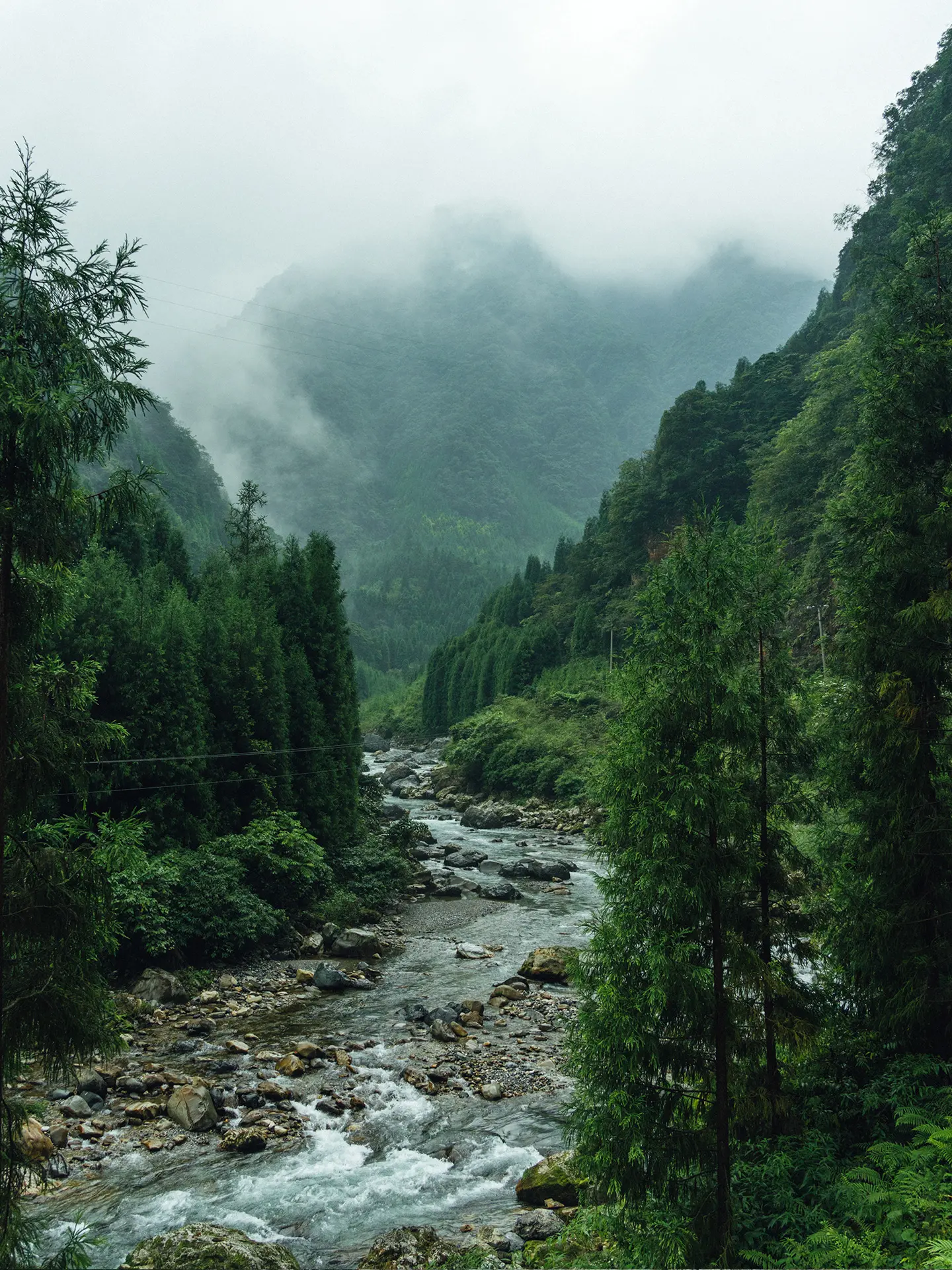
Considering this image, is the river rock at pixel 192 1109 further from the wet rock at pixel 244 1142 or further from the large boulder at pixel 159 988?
the large boulder at pixel 159 988

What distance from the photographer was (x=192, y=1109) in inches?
571

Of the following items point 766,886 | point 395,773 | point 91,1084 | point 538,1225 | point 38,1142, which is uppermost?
point 766,886

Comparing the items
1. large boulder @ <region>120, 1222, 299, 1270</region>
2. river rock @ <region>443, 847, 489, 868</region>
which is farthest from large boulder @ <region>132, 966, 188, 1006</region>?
river rock @ <region>443, 847, 489, 868</region>

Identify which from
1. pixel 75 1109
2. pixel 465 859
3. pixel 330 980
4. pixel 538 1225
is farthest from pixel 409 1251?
pixel 465 859

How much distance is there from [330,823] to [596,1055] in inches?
1004

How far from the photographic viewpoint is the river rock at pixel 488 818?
54469mm

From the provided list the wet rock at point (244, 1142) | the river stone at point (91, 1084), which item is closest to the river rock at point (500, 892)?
the river stone at point (91, 1084)

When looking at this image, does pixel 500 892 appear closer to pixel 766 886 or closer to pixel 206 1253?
pixel 206 1253

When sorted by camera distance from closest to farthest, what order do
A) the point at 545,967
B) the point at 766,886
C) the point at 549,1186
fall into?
1. the point at 766,886
2. the point at 549,1186
3. the point at 545,967

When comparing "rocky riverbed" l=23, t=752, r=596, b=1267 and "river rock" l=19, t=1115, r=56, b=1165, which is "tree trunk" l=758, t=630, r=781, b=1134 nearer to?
"rocky riverbed" l=23, t=752, r=596, b=1267

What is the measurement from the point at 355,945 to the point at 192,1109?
444 inches

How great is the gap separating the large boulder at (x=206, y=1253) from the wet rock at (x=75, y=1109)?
4.69 meters

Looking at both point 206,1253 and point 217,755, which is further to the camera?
point 217,755

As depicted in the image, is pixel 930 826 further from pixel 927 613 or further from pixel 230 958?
pixel 230 958
